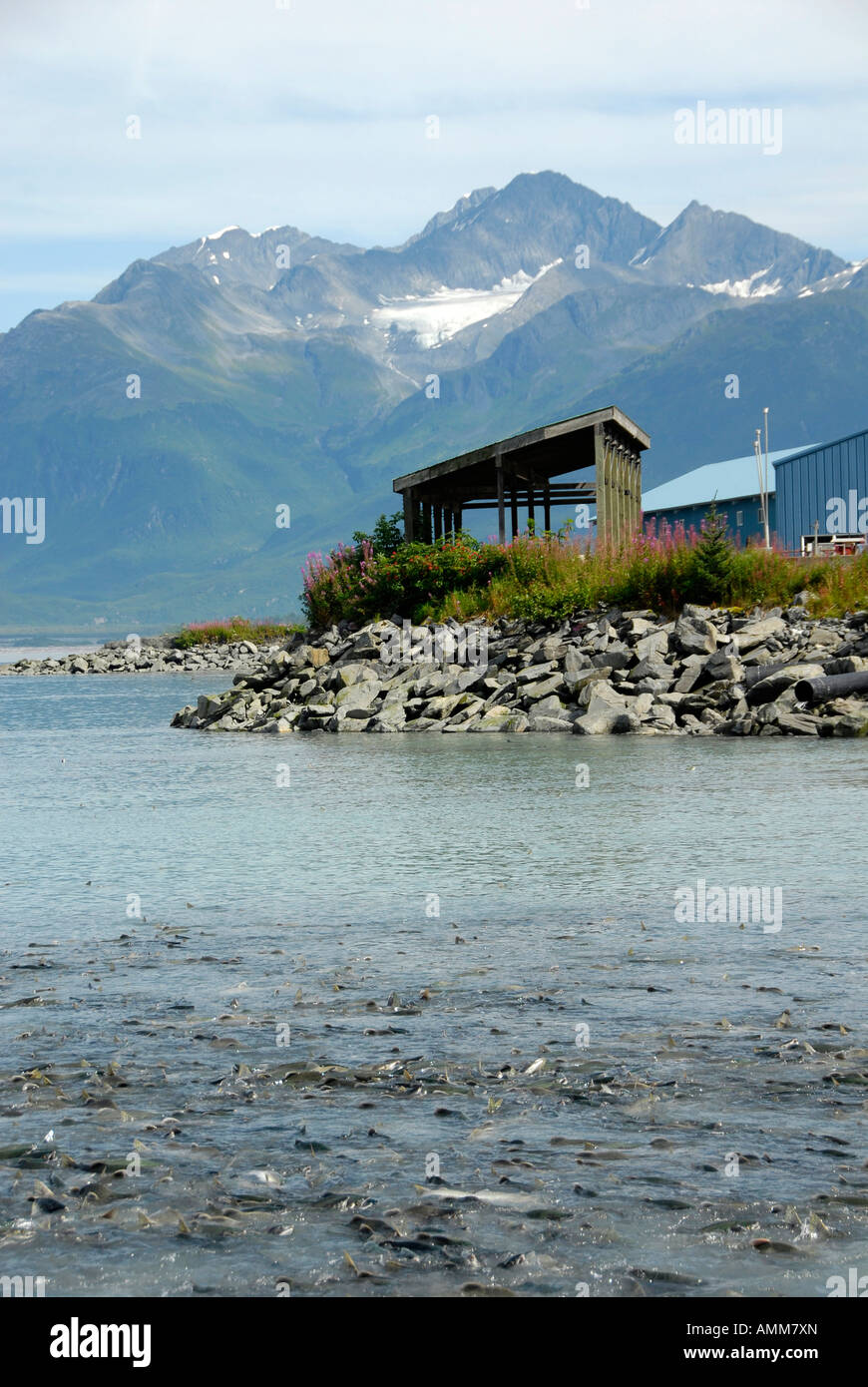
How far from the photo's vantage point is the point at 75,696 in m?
48.9

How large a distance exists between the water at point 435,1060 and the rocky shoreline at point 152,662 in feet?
194

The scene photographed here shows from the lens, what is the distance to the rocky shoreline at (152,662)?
75625 mm

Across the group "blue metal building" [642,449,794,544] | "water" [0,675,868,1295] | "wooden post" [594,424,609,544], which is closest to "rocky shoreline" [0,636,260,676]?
"blue metal building" [642,449,794,544]

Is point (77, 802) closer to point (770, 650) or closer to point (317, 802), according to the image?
point (317, 802)

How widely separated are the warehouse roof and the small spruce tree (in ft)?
110

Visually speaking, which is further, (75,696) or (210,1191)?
(75,696)

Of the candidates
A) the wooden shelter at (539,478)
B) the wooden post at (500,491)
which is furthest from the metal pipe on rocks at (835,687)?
the wooden post at (500,491)

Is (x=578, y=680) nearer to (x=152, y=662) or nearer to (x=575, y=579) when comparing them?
(x=575, y=579)

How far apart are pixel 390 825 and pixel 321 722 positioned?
44.7ft

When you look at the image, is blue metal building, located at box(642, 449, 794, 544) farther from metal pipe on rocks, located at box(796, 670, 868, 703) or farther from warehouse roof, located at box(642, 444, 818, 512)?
metal pipe on rocks, located at box(796, 670, 868, 703)

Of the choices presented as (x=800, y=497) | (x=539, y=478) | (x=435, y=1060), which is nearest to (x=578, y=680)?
(x=539, y=478)

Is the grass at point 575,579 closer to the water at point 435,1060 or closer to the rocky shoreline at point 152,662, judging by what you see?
the water at point 435,1060

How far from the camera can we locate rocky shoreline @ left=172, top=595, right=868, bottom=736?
22.8m
